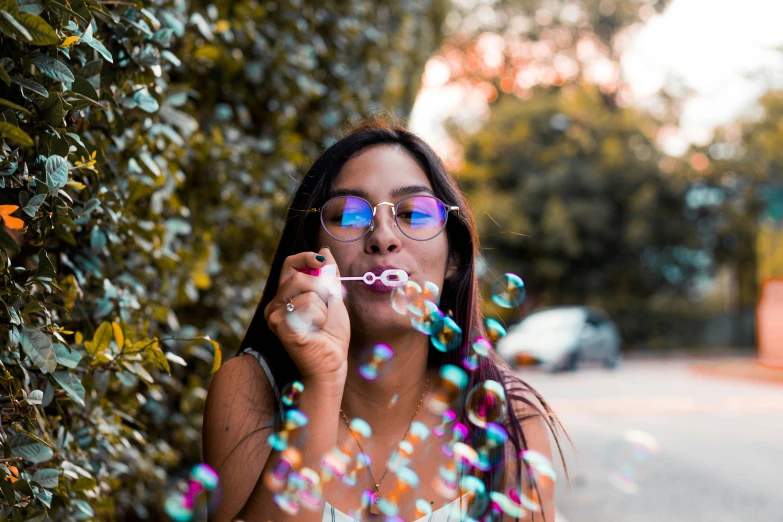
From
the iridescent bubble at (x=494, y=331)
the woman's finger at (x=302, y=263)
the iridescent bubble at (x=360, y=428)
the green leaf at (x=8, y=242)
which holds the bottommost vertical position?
the iridescent bubble at (x=360, y=428)

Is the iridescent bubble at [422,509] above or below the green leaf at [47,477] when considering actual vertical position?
below

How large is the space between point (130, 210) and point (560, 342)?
52.0 feet

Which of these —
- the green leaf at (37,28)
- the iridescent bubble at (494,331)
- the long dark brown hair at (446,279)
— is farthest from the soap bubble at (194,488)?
the green leaf at (37,28)

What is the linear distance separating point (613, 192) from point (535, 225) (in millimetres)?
2694

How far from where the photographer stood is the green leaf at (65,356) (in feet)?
4.31

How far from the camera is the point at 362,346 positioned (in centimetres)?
198

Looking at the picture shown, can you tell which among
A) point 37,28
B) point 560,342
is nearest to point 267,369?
point 37,28

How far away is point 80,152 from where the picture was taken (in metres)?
1.43

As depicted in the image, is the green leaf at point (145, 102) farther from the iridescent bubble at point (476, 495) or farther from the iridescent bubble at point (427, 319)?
the iridescent bubble at point (476, 495)

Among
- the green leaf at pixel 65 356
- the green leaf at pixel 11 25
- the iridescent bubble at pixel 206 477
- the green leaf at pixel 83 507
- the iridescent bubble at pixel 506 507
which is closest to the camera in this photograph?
the green leaf at pixel 11 25

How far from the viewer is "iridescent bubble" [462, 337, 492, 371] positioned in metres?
2.07

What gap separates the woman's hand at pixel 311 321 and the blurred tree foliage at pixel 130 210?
17 cm

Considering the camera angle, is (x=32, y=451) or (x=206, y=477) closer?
(x=32, y=451)

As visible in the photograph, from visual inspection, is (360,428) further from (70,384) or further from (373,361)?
(70,384)
